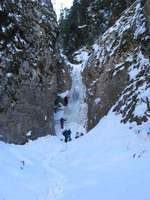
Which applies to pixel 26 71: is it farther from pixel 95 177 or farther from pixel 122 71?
pixel 95 177

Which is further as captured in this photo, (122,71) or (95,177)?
(122,71)

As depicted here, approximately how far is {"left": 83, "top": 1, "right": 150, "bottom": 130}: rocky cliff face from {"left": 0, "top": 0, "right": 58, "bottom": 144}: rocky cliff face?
3.65 meters

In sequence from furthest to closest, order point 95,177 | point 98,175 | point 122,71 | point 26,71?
point 26,71 → point 122,71 → point 98,175 → point 95,177

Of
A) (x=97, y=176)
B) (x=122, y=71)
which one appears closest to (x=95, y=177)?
(x=97, y=176)

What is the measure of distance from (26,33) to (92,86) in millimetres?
7105

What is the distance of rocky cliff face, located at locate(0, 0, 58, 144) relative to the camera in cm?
1916

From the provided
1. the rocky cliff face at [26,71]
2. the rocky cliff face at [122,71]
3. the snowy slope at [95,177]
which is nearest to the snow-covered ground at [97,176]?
the snowy slope at [95,177]

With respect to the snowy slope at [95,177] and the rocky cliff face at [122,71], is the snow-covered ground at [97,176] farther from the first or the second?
the rocky cliff face at [122,71]

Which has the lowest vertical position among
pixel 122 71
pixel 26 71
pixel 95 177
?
pixel 95 177

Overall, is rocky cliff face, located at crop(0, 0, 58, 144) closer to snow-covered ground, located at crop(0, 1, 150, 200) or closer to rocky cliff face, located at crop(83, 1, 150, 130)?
rocky cliff face, located at crop(83, 1, 150, 130)

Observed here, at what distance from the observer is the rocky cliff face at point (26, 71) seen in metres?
19.2

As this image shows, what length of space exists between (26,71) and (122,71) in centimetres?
641

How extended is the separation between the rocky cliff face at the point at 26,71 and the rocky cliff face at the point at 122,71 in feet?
12.0

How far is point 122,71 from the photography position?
67.4 ft
